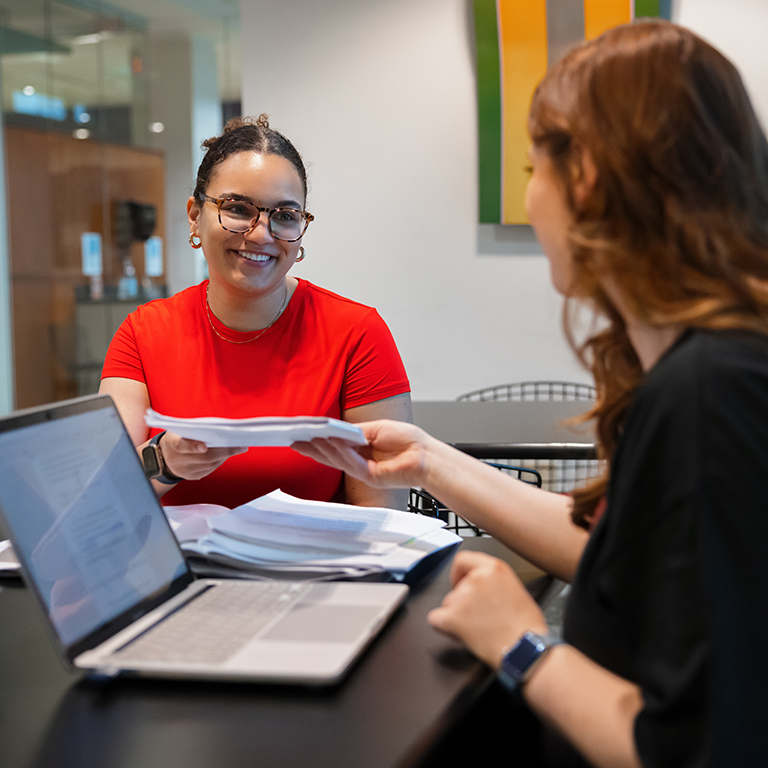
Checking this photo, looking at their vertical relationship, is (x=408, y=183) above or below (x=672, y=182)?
above

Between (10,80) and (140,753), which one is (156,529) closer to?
(140,753)

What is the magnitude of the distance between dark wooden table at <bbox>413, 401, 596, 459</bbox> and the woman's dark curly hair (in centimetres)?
80

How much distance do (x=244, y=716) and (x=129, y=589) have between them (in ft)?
0.79

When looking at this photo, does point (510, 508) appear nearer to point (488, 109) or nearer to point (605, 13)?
point (488, 109)

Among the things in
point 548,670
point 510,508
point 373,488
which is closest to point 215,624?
point 548,670

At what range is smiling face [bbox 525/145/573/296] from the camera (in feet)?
2.62

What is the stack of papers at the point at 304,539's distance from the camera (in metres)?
1.01

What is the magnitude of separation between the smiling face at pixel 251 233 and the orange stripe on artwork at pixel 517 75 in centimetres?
188

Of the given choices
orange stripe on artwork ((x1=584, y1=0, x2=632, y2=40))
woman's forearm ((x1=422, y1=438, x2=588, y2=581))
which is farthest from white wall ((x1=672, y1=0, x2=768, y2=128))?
woman's forearm ((x1=422, y1=438, x2=588, y2=581))

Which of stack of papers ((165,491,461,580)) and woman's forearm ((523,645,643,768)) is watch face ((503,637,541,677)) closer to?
woman's forearm ((523,645,643,768))

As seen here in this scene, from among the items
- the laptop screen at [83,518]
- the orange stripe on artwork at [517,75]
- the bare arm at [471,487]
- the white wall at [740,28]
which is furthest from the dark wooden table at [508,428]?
the white wall at [740,28]

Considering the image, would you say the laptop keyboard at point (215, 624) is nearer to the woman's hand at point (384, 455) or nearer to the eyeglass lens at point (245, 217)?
the woman's hand at point (384, 455)

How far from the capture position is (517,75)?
3.34 m

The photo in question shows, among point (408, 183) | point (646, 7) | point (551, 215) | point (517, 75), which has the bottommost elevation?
point (551, 215)
